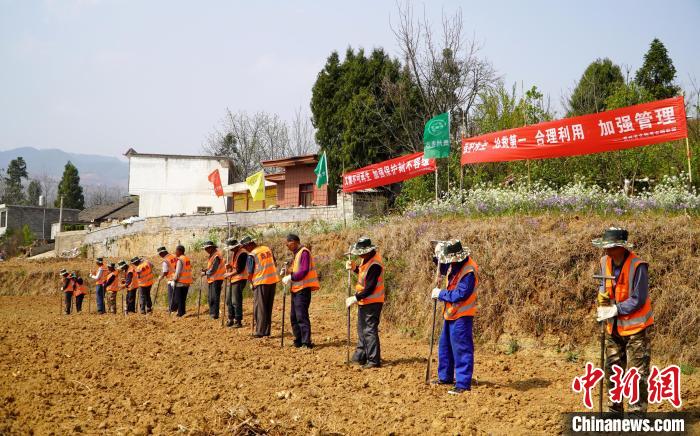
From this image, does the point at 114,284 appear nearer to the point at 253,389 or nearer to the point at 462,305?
the point at 253,389

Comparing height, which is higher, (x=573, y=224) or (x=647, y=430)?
(x=573, y=224)

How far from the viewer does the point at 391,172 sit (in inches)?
809

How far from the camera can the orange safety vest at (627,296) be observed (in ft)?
20.8

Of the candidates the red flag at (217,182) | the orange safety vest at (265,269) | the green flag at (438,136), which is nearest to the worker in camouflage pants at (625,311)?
the orange safety vest at (265,269)

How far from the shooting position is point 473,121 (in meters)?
27.5

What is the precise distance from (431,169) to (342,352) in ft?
31.9

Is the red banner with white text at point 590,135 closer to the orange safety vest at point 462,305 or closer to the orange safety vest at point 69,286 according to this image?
the orange safety vest at point 462,305

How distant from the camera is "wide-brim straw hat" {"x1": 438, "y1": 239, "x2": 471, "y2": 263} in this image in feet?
25.8

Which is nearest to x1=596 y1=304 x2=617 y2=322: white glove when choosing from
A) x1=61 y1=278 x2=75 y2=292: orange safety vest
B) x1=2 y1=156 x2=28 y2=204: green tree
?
x1=61 y1=278 x2=75 y2=292: orange safety vest

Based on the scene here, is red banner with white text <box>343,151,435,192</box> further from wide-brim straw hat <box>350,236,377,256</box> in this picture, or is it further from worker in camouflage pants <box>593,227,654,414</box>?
worker in camouflage pants <box>593,227,654,414</box>

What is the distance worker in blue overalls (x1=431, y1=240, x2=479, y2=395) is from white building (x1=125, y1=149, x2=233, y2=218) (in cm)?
3512

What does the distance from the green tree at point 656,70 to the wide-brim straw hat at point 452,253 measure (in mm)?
26963

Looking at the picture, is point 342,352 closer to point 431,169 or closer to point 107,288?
point 431,169

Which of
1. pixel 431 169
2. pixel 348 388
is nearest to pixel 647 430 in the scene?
pixel 348 388
